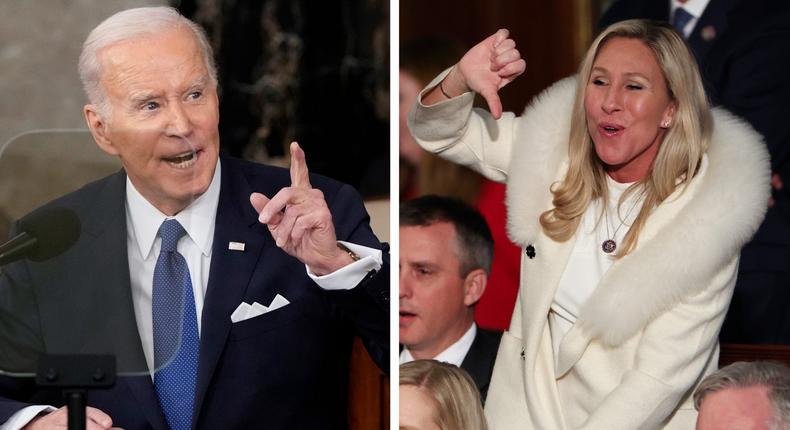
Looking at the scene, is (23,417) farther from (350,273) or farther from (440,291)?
(440,291)

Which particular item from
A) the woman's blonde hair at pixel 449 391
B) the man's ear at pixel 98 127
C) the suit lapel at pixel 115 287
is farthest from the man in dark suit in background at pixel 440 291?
the man's ear at pixel 98 127

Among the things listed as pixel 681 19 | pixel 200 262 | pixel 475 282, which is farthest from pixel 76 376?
pixel 681 19

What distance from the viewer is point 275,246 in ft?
13.8

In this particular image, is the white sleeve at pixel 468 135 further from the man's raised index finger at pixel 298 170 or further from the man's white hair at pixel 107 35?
the man's white hair at pixel 107 35

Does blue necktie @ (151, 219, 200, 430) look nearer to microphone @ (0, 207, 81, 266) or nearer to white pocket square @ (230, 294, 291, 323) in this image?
white pocket square @ (230, 294, 291, 323)

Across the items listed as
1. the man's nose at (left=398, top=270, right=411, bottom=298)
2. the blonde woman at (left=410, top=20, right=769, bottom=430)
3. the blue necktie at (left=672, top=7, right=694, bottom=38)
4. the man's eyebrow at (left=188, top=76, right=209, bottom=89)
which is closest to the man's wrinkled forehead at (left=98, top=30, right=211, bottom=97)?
the man's eyebrow at (left=188, top=76, right=209, bottom=89)

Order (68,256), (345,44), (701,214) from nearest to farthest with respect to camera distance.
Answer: (68,256)
(701,214)
(345,44)

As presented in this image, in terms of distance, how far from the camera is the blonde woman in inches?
161

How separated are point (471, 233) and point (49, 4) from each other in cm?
136

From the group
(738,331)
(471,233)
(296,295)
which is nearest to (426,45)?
(471,233)

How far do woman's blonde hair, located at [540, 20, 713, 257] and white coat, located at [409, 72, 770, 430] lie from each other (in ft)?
0.10

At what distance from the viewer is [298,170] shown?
4027mm

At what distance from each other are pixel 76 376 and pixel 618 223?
5.22 ft

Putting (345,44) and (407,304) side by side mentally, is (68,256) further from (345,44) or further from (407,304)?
(345,44)
